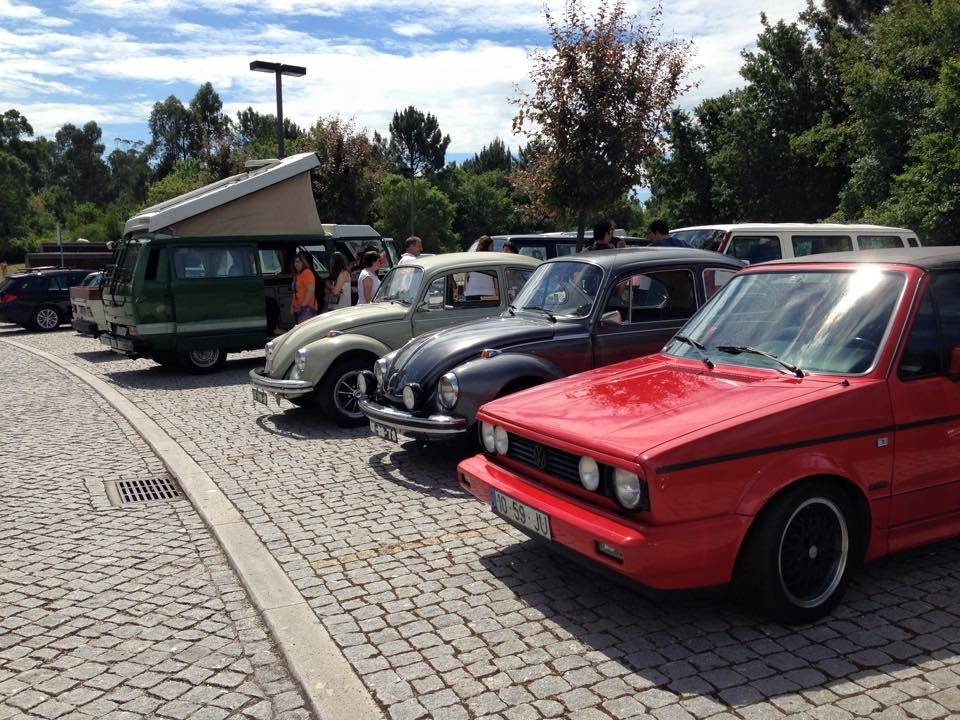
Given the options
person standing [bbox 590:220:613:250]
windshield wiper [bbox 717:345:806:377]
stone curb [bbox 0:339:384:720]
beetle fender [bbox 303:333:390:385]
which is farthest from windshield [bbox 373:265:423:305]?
windshield wiper [bbox 717:345:806:377]

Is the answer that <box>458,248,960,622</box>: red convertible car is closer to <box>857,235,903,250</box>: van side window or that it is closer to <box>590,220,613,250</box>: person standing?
<box>590,220,613,250</box>: person standing

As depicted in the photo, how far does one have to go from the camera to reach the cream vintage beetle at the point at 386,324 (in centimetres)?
896

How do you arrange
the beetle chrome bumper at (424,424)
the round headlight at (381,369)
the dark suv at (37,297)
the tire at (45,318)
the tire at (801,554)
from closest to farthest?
the tire at (801,554) → the beetle chrome bumper at (424,424) → the round headlight at (381,369) → the dark suv at (37,297) → the tire at (45,318)

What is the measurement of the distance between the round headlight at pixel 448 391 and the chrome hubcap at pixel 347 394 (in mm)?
2528

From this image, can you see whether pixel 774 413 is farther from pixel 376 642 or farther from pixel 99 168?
pixel 99 168

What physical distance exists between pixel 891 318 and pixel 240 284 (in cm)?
1123

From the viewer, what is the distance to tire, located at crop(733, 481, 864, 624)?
3822 mm

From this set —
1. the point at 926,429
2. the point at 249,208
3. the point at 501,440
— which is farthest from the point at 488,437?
the point at 249,208

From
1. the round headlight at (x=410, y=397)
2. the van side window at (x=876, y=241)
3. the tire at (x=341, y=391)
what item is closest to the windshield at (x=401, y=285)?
the tire at (x=341, y=391)

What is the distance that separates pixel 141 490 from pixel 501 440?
370 cm

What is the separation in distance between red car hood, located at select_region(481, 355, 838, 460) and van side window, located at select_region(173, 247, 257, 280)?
9788mm

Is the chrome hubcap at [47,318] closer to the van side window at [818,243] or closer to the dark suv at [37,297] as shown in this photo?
the dark suv at [37,297]

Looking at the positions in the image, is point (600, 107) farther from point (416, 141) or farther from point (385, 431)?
point (416, 141)

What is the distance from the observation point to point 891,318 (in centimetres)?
437
